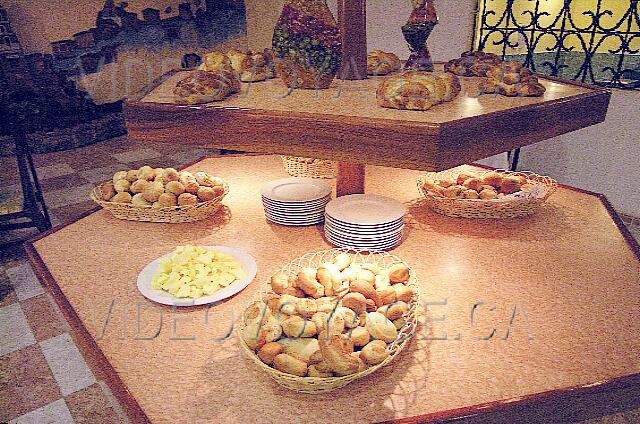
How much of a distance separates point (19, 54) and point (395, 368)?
580 centimetres

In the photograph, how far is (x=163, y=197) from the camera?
1.69 m

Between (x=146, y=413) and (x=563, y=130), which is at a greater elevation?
(x=563, y=130)

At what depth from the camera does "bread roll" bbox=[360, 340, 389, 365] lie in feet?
3.07

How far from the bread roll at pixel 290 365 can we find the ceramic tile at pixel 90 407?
125 centimetres

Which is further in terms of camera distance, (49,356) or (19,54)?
(19,54)

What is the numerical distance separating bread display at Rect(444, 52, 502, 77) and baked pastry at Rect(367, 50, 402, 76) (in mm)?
182

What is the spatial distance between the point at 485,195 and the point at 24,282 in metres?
2.75

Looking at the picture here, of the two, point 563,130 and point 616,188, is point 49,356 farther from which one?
point 616,188

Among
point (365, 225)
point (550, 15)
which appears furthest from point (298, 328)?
point (550, 15)

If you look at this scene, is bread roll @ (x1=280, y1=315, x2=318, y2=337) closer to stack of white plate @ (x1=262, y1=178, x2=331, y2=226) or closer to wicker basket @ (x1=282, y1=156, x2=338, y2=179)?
stack of white plate @ (x1=262, y1=178, x2=331, y2=226)

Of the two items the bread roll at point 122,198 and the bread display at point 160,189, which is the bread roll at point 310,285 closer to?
the bread display at point 160,189

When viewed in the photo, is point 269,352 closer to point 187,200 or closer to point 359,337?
point 359,337

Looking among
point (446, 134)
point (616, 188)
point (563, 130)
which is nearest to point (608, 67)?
point (616, 188)

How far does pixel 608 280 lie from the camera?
1314 mm
